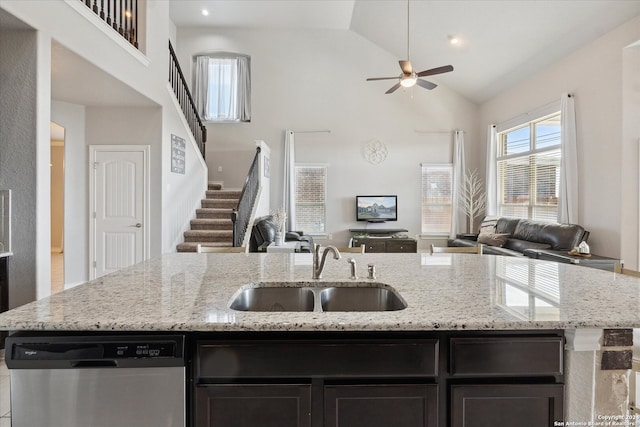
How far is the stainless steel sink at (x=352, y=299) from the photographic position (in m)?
1.81

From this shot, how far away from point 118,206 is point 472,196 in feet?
23.2

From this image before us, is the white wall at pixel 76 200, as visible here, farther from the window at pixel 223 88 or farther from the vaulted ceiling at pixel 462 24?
the vaulted ceiling at pixel 462 24

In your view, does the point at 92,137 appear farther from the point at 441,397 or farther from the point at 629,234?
the point at 629,234

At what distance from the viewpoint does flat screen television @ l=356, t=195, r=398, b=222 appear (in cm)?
845

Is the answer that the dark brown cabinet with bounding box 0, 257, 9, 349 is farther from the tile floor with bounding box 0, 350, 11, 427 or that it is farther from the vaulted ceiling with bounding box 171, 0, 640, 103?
the vaulted ceiling with bounding box 171, 0, 640, 103

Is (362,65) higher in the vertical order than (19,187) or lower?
higher

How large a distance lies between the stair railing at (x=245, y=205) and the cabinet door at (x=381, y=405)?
3.95 m

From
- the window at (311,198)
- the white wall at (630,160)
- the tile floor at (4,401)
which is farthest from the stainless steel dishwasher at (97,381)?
the window at (311,198)

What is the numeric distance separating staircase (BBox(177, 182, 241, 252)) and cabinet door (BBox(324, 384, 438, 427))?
4559 millimetres

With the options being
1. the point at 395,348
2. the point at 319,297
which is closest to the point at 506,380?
the point at 395,348

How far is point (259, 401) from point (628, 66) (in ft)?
19.4

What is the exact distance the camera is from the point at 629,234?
4.68m

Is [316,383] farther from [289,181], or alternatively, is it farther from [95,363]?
[289,181]

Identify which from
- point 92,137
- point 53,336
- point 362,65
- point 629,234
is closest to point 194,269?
point 53,336
